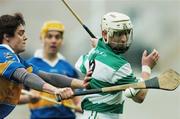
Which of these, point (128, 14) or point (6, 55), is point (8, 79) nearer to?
point (6, 55)

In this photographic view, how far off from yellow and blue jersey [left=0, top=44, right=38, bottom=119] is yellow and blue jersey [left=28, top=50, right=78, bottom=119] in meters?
2.65

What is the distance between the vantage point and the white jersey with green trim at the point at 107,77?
8.50 m

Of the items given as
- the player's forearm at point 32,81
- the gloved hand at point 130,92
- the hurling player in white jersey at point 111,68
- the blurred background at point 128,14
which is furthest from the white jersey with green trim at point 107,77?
the blurred background at point 128,14

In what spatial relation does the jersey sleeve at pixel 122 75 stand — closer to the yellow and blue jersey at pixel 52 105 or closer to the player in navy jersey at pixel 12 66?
the player in navy jersey at pixel 12 66

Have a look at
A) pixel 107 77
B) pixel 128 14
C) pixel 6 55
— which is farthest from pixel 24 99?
pixel 128 14

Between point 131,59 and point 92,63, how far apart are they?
875cm

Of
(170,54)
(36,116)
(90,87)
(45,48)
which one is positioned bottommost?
(170,54)

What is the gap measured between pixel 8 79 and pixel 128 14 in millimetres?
9561

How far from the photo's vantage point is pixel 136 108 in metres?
15.1

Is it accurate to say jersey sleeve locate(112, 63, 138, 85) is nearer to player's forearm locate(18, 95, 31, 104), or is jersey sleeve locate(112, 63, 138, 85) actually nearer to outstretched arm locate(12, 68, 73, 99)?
outstretched arm locate(12, 68, 73, 99)

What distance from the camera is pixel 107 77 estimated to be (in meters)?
8.52

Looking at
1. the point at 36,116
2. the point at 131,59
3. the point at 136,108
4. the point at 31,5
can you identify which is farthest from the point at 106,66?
the point at 31,5

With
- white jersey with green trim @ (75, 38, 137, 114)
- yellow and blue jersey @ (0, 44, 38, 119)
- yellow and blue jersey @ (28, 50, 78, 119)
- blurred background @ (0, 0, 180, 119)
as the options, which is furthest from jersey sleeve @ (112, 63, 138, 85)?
blurred background @ (0, 0, 180, 119)

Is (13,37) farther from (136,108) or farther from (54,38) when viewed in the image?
(136,108)
